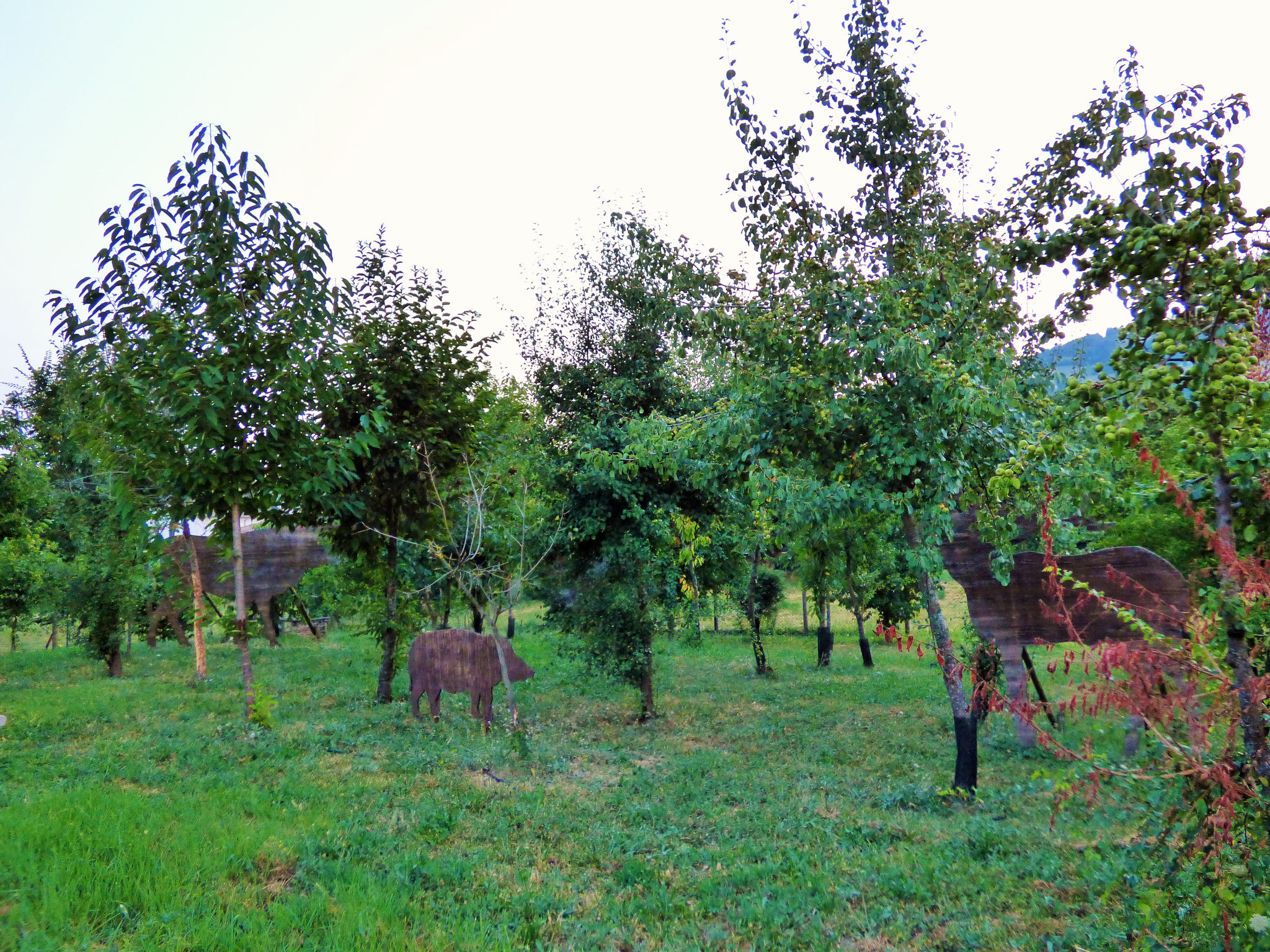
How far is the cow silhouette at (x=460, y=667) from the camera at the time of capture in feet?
42.3

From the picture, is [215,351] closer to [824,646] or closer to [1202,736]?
[1202,736]

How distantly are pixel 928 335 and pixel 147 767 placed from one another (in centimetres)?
1008

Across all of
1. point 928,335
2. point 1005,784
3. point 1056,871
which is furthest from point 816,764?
point 928,335

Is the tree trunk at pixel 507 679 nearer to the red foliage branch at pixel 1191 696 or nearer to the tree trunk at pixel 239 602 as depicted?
the tree trunk at pixel 239 602

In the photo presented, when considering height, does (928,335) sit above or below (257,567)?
above

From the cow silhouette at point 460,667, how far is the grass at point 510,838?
54 cm

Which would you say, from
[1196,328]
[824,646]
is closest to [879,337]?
[1196,328]

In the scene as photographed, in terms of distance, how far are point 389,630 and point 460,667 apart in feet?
7.60

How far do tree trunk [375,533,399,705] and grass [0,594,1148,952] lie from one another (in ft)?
2.36

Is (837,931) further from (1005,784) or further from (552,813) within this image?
(1005,784)

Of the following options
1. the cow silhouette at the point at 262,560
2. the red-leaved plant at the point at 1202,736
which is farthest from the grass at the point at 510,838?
the cow silhouette at the point at 262,560

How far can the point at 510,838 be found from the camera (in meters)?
7.54

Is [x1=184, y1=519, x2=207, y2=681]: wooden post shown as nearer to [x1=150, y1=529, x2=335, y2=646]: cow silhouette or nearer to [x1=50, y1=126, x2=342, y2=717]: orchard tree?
[x1=150, y1=529, x2=335, y2=646]: cow silhouette

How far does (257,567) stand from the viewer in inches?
642
